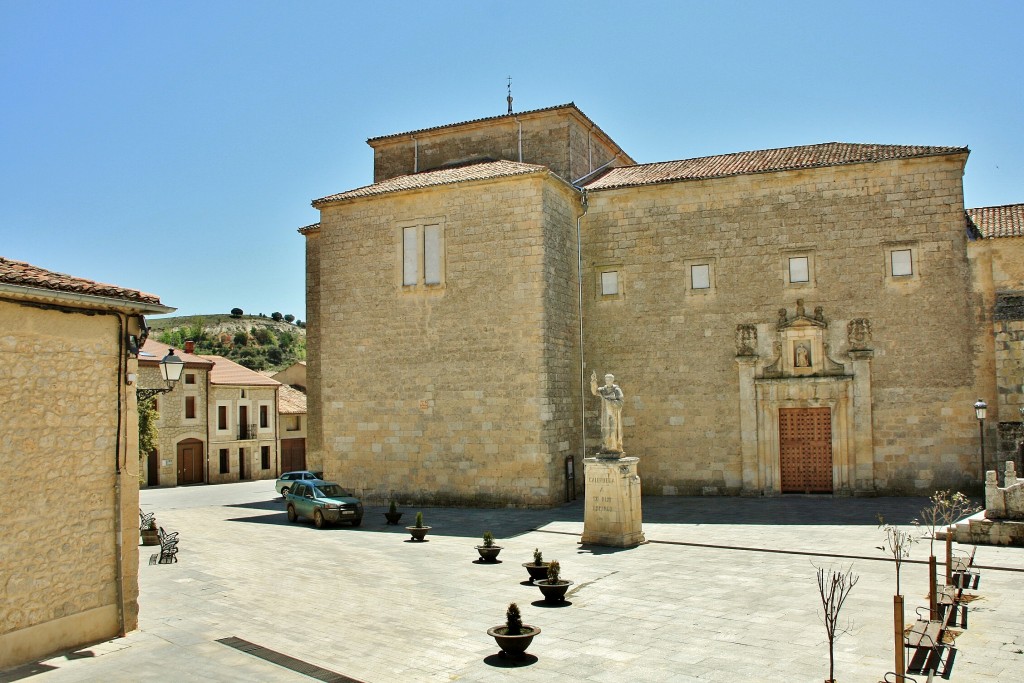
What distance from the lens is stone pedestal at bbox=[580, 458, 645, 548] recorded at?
14.4 metres

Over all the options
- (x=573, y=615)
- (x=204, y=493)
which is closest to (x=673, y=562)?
(x=573, y=615)

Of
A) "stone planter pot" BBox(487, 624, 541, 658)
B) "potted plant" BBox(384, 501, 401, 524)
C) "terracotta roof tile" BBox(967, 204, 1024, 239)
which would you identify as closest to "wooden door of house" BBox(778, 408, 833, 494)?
"terracotta roof tile" BBox(967, 204, 1024, 239)

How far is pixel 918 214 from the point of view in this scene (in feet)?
65.0

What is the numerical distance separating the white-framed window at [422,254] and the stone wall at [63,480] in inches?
476

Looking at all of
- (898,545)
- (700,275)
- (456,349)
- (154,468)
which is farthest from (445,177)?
(154,468)

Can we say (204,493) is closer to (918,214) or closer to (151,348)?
(151,348)

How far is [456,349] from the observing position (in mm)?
20594

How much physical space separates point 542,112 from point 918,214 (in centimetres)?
1077

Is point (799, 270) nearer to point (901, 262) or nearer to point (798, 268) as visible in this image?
point (798, 268)

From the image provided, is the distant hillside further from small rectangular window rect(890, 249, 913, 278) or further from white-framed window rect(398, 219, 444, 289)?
small rectangular window rect(890, 249, 913, 278)

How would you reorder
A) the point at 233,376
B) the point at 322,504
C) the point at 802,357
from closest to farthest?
1. the point at 322,504
2. the point at 802,357
3. the point at 233,376

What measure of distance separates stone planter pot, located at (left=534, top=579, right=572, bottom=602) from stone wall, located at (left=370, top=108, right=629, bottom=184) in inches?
600

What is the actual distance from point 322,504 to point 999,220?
1842cm

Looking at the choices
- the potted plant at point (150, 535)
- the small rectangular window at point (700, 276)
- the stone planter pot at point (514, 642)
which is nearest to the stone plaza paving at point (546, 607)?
the stone planter pot at point (514, 642)
